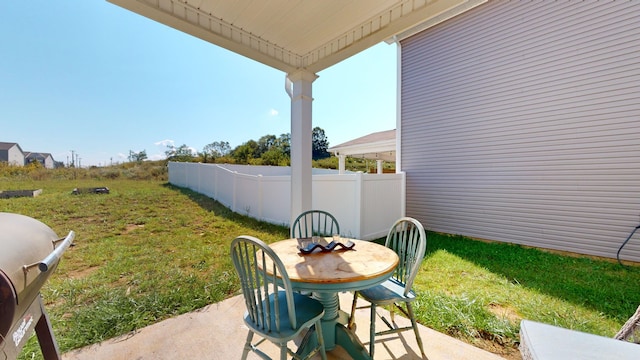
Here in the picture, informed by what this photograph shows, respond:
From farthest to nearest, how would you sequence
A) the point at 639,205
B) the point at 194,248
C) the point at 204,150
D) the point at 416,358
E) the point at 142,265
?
the point at 204,150
the point at 194,248
the point at 639,205
the point at 142,265
the point at 416,358

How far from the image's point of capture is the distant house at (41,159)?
257cm

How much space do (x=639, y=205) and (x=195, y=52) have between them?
7.36 metres

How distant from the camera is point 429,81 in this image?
17.2 ft

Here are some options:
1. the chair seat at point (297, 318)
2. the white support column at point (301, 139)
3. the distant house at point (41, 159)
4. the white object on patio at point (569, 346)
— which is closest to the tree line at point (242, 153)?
the distant house at point (41, 159)

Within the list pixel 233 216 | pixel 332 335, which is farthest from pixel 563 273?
pixel 233 216

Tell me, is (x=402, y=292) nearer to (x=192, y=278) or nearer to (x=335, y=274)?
(x=335, y=274)

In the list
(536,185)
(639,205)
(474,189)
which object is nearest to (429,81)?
(474,189)

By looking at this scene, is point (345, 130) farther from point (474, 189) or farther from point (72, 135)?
point (72, 135)

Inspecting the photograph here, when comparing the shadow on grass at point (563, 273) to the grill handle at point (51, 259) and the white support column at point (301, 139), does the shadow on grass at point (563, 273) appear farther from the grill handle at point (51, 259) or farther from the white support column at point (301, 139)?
the grill handle at point (51, 259)

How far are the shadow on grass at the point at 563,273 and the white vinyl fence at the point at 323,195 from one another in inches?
43.2

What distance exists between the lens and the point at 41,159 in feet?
8.84

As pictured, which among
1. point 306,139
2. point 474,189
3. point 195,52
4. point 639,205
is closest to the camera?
point 306,139

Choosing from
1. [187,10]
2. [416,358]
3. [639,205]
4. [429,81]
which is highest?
[429,81]

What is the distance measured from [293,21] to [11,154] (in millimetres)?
3054
